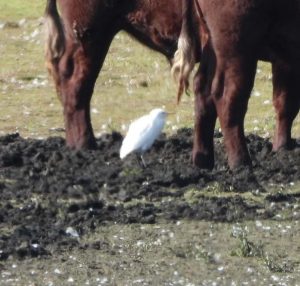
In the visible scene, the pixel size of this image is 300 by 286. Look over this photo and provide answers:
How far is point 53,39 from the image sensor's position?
481 inches

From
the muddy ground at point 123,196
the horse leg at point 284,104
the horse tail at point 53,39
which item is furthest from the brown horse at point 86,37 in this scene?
the horse leg at point 284,104

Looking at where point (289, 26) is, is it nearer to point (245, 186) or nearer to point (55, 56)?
point (245, 186)

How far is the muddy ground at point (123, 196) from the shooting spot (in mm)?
8688

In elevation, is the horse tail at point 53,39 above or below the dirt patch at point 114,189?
above

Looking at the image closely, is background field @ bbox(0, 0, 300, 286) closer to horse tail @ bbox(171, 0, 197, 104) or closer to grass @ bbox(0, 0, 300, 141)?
grass @ bbox(0, 0, 300, 141)

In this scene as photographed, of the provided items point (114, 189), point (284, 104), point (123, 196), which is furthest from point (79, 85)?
point (123, 196)

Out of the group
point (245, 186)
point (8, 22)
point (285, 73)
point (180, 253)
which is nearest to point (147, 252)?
point (180, 253)

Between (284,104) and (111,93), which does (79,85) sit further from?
(111,93)

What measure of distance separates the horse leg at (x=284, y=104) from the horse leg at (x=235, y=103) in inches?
39.1

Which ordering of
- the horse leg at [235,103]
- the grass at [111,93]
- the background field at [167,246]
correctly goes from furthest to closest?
1. the grass at [111,93]
2. the horse leg at [235,103]
3. the background field at [167,246]

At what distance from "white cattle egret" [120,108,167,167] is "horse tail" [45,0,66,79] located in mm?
1144

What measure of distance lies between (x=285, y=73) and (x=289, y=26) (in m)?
0.98

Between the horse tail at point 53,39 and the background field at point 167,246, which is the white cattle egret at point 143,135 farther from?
the horse tail at point 53,39

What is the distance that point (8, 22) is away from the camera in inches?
833
